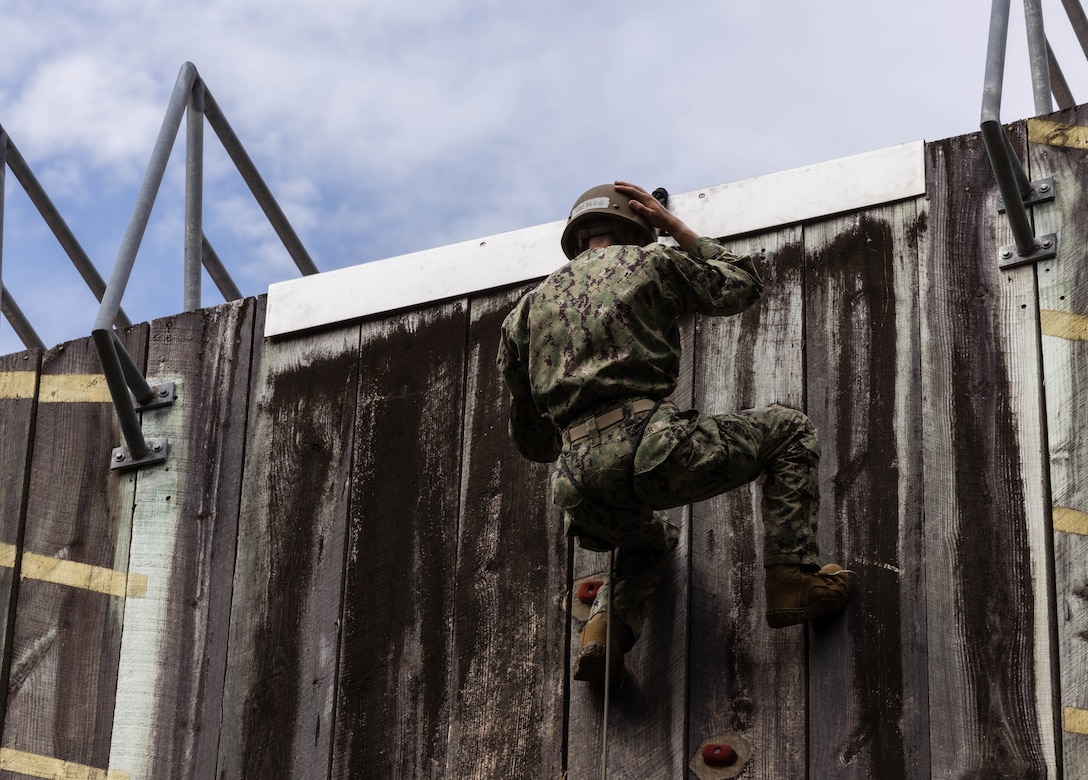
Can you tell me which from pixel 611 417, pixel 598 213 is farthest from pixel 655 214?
pixel 611 417

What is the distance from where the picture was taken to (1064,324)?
597cm

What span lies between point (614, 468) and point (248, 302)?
2457 millimetres

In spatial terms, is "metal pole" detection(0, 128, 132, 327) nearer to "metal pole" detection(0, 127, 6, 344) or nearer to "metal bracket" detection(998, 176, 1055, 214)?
"metal pole" detection(0, 127, 6, 344)

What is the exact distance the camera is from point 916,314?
623 cm

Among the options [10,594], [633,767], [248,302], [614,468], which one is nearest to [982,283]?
[614,468]

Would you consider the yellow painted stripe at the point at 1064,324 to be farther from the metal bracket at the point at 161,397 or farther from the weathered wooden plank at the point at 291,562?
the metal bracket at the point at 161,397

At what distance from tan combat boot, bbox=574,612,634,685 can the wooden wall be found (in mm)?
146

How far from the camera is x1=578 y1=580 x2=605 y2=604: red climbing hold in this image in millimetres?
6312

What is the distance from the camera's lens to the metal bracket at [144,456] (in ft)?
24.2

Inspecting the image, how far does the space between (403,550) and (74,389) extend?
1888 millimetres

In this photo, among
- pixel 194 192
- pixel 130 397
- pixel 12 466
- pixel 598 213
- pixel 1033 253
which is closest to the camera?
pixel 1033 253

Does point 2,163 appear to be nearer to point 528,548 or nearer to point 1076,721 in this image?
point 528,548

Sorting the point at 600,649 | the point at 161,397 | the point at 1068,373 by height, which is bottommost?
the point at 600,649


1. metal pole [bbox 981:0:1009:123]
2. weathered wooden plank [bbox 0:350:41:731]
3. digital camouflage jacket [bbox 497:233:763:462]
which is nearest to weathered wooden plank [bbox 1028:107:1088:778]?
metal pole [bbox 981:0:1009:123]
